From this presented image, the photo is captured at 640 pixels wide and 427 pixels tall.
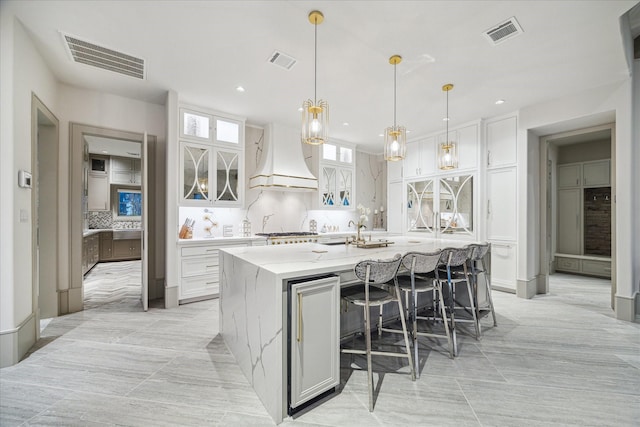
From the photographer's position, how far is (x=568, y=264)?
19.0 feet

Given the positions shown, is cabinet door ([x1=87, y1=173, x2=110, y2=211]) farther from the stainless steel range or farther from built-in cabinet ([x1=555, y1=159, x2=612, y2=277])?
built-in cabinet ([x1=555, y1=159, x2=612, y2=277])

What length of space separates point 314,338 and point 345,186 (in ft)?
14.8

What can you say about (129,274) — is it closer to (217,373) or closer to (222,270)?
(222,270)

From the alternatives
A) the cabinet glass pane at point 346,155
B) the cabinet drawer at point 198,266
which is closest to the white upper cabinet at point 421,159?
the cabinet glass pane at point 346,155

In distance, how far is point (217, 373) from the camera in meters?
2.12

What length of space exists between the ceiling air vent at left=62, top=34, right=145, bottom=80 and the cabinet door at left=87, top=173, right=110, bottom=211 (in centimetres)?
540

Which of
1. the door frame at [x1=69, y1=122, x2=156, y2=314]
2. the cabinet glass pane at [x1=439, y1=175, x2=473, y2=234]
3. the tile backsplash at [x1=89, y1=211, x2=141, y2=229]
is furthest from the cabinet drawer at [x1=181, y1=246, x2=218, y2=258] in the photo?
the tile backsplash at [x1=89, y1=211, x2=141, y2=229]

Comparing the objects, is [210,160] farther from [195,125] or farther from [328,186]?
[328,186]

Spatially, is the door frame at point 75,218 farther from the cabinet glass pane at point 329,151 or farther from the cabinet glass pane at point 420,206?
the cabinet glass pane at point 420,206

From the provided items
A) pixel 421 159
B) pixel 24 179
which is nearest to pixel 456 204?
pixel 421 159

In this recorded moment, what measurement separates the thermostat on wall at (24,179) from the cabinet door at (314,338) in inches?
102

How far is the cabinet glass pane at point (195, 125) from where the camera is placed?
3.88m

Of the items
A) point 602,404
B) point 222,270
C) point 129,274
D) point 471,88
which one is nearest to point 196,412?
point 222,270

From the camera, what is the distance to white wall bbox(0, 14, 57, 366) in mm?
2188
